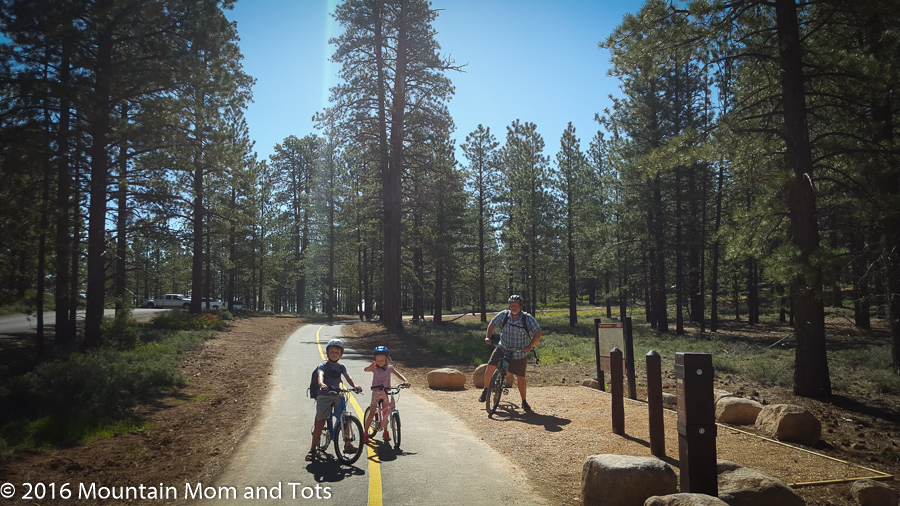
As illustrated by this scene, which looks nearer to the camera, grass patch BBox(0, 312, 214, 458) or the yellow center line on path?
the yellow center line on path

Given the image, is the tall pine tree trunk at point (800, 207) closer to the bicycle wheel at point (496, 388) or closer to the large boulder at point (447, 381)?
the bicycle wheel at point (496, 388)

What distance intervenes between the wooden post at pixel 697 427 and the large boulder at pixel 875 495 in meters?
1.66

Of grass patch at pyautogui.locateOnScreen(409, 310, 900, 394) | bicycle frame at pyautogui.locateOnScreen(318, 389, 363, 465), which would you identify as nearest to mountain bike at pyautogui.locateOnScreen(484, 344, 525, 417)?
bicycle frame at pyautogui.locateOnScreen(318, 389, 363, 465)

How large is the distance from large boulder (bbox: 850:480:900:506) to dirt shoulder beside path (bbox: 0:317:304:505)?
22.2ft

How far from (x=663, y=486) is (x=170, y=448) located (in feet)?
21.6

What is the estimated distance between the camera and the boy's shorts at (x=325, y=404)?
6.21m

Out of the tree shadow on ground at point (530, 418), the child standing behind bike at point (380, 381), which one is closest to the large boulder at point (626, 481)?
the tree shadow on ground at point (530, 418)

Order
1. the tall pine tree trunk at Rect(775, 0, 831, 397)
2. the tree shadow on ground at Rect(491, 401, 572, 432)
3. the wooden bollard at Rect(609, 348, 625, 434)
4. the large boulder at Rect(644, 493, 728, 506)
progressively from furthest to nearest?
the tall pine tree trunk at Rect(775, 0, 831, 397) → the tree shadow on ground at Rect(491, 401, 572, 432) → the wooden bollard at Rect(609, 348, 625, 434) → the large boulder at Rect(644, 493, 728, 506)

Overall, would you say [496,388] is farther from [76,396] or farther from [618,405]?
[76,396]

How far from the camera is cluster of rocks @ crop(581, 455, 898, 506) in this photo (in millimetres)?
4375

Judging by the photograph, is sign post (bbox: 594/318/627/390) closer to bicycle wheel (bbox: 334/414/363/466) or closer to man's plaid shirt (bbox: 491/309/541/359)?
man's plaid shirt (bbox: 491/309/541/359)

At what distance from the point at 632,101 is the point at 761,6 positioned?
18.2 meters

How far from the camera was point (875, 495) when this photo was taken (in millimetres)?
4836

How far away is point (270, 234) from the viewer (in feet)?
150
